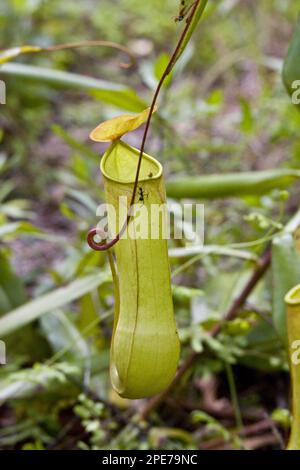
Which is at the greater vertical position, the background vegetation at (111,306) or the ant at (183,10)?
the ant at (183,10)

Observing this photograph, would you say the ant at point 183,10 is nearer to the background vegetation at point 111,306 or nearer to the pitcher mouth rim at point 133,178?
the pitcher mouth rim at point 133,178

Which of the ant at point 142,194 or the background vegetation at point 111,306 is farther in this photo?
the background vegetation at point 111,306

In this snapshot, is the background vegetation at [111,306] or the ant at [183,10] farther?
the background vegetation at [111,306]

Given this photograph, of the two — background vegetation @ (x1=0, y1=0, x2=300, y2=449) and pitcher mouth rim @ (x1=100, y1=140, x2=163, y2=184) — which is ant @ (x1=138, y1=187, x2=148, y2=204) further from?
background vegetation @ (x1=0, y1=0, x2=300, y2=449)

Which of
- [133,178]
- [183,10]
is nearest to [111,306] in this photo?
[133,178]

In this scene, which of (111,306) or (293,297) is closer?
(293,297)

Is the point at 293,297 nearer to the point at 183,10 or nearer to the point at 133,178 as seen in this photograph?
the point at 133,178

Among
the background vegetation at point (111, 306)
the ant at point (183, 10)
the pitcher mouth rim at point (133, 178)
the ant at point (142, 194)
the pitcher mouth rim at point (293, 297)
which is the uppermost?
the ant at point (183, 10)

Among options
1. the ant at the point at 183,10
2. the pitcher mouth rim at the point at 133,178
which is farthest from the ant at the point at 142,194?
the ant at the point at 183,10

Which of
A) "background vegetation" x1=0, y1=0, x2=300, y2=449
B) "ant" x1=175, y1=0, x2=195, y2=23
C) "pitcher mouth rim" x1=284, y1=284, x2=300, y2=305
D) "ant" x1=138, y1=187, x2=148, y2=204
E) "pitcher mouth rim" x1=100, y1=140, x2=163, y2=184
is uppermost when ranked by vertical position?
"ant" x1=175, y1=0, x2=195, y2=23

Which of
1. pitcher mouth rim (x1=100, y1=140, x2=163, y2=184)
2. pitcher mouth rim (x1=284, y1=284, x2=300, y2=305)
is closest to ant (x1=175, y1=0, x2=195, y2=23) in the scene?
pitcher mouth rim (x1=100, y1=140, x2=163, y2=184)
